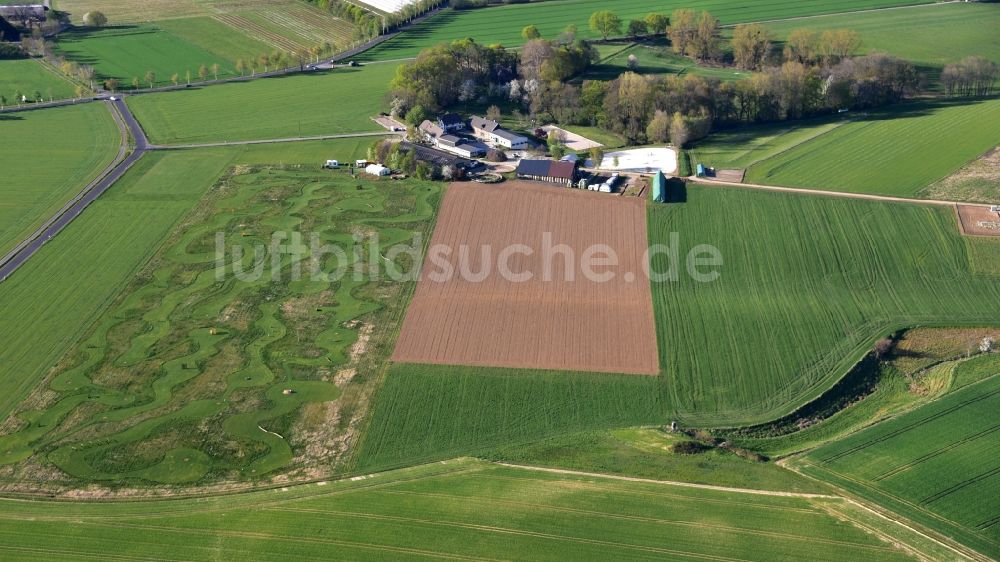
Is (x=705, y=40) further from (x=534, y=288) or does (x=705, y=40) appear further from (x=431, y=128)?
(x=534, y=288)

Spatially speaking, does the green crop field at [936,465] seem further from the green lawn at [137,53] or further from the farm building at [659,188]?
the green lawn at [137,53]

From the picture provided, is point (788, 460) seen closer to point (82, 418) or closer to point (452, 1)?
point (82, 418)

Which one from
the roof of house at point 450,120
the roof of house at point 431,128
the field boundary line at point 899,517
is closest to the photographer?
the field boundary line at point 899,517

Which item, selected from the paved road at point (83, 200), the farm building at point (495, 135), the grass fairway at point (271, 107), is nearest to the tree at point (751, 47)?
the farm building at point (495, 135)

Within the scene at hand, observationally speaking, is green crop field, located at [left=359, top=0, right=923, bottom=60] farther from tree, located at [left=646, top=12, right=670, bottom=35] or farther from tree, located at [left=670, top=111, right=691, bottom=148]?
tree, located at [left=670, top=111, right=691, bottom=148]

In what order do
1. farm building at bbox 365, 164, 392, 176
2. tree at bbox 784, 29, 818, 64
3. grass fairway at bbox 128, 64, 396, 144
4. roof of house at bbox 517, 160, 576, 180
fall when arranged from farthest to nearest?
tree at bbox 784, 29, 818, 64
grass fairway at bbox 128, 64, 396, 144
farm building at bbox 365, 164, 392, 176
roof of house at bbox 517, 160, 576, 180

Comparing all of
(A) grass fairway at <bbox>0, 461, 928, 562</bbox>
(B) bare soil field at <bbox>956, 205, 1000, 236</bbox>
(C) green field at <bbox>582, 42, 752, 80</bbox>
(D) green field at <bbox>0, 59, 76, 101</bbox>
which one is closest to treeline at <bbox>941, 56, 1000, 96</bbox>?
(C) green field at <bbox>582, 42, 752, 80</bbox>

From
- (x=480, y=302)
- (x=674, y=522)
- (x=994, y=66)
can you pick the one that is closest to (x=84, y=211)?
(x=480, y=302)
